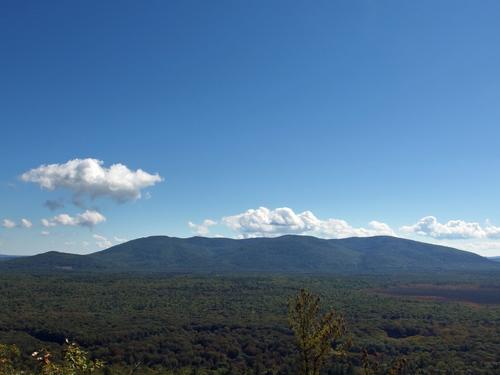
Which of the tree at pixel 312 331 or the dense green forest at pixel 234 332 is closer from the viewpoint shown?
the tree at pixel 312 331

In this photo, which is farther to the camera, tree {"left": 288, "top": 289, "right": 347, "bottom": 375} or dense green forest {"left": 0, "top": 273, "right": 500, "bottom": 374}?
dense green forest {"left": 0, "top": 273, "right": 500, "bottom": 374}

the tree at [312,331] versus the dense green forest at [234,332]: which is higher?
the tree at [312,331]

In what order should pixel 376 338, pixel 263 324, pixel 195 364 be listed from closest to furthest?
1. pixel 195 364
2. pixel 376 338
3. pixel 263 324

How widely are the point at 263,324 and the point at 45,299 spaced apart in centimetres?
10542

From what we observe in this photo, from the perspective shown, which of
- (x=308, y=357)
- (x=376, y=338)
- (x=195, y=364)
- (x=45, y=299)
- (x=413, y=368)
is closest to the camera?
(x=308, y=357)

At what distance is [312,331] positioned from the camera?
2023 centimetres

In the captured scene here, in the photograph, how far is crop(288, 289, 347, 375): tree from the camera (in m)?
19.6

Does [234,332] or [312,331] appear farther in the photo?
[234,332]

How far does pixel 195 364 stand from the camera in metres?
94.8

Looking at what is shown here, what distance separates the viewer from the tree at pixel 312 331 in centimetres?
1958

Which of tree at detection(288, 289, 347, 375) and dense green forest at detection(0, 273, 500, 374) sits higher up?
tree at detection(288, 289, 347, 375)

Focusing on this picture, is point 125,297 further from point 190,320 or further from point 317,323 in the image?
point 317,323

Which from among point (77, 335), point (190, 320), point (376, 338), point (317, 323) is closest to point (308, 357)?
point (317, 323)

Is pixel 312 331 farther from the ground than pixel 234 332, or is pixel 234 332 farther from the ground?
pixel 312 331
